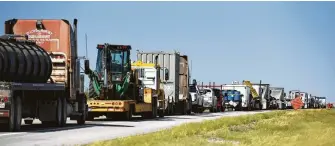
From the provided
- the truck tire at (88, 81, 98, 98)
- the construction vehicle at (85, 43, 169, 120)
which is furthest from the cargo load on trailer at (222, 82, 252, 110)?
the truck tire at (88, 81, 98, 98)

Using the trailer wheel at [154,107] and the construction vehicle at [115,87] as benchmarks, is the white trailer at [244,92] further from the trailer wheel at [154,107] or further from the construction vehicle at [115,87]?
the construction vehicle at [115,87]

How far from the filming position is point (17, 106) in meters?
20.8

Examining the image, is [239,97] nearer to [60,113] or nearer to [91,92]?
[91,92]

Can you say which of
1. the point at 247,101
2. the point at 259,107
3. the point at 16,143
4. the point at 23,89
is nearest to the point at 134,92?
the point at 23,89

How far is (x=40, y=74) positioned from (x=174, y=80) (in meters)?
21.4

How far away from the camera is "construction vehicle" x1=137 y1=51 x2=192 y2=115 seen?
42.7m

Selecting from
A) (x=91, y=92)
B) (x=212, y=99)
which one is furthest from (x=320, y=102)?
(x=91, y=92)

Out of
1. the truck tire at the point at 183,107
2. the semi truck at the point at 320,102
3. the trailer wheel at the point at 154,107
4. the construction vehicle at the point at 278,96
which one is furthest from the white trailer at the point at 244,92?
the semi truck at the point at 320,102

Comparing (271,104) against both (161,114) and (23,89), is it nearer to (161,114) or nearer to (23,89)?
(161,114)

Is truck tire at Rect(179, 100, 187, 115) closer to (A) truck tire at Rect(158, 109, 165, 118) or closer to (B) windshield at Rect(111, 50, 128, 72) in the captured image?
(A) truck tire at Rect(158, 109, 165, 118)

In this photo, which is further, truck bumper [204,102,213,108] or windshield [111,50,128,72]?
truck bumper [204,102,213,108]

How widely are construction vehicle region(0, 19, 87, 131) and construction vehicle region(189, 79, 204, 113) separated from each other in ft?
84.9

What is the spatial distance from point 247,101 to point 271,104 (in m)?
15.5

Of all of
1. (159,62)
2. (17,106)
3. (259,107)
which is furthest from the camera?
(259,107)
